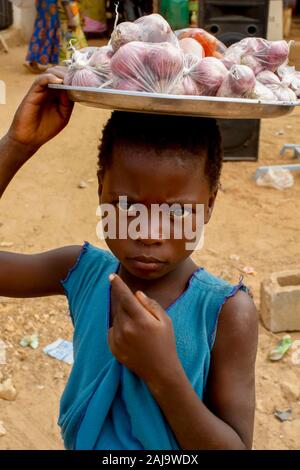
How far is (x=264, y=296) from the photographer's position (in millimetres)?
3654

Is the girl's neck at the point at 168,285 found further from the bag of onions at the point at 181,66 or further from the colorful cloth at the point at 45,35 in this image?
the colorful cloth at the point at 45,35

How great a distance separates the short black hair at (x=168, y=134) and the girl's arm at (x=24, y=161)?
0.70ft

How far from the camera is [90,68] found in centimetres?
134

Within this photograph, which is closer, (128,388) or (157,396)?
(157,396)

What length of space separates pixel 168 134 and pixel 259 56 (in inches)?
9.8

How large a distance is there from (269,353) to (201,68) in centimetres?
239

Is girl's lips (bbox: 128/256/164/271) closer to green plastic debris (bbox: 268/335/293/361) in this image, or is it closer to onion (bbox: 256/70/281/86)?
onion (bbox: 256/70/281/86)

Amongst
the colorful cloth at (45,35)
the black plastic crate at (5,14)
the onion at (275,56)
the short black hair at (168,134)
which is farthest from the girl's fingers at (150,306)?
the black plastic crate at (5,14)

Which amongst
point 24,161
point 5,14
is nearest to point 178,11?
point 5,14

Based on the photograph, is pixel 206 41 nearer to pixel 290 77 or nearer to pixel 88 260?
pixel 290 77

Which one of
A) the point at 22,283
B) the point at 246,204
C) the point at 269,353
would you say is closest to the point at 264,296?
the point at 269,353

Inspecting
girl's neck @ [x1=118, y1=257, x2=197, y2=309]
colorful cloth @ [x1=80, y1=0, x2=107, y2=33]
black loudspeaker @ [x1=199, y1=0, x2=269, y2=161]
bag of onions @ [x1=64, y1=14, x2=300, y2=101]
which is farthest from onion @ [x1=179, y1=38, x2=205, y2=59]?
colorful cloth @ [x1=80, y1=0, x2=107, y2=33]

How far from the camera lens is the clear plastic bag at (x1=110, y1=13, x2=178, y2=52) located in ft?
4.38
